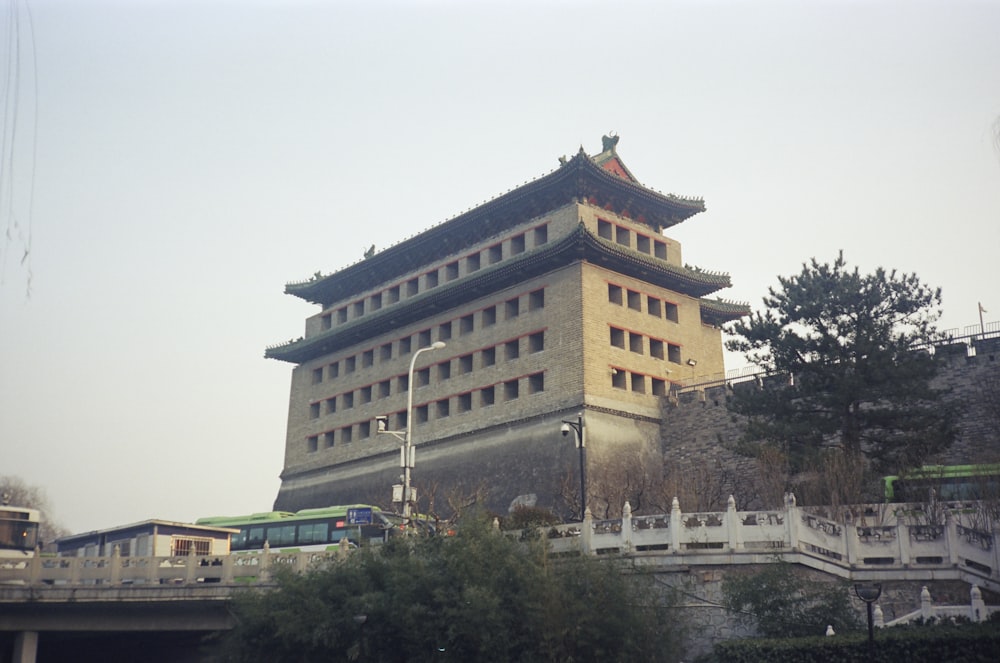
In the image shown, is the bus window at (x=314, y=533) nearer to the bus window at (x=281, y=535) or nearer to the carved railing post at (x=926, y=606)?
the bus window at (x=281, y=535)

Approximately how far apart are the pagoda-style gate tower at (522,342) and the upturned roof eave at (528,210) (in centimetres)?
8

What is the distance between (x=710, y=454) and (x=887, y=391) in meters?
10.8

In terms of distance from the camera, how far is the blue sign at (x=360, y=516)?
3053cm

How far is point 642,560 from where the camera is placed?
21.7 m

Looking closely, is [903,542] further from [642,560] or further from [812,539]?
[642,560]

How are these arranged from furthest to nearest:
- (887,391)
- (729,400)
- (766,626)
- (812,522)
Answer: (729,400), (887,391), (812,522), (766,626)

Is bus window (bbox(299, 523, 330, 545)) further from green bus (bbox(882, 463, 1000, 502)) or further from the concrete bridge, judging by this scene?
green bus (bbox(882, 463, 1000, 502))

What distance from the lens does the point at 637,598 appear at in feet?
65.7

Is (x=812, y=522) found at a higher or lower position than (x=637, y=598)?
higher

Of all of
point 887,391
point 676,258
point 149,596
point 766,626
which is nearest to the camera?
point 766,626

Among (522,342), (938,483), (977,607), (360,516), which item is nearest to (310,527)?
(360,516)

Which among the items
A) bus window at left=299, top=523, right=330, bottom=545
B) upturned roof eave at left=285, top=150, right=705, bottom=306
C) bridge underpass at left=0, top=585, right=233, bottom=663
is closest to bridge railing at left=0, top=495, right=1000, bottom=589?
bridge underpass at left=0, top=585, right=233, bottom=663

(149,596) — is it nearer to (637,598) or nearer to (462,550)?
(462,550)

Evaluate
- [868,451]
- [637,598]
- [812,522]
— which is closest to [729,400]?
[868,451]
